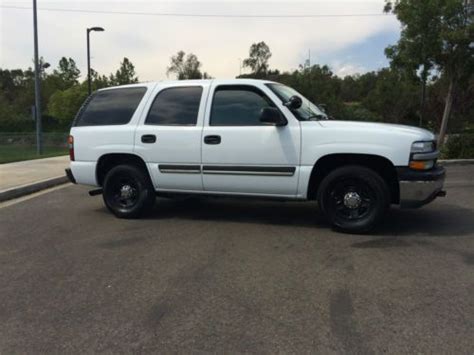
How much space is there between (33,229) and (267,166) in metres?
3.26

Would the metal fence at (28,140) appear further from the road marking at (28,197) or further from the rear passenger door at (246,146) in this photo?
the rear passenger door at (246,146)

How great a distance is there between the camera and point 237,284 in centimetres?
453

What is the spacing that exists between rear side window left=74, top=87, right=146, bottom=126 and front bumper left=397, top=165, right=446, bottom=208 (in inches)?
148

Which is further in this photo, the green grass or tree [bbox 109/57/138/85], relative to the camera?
tree [bbox 109/57/138/85]

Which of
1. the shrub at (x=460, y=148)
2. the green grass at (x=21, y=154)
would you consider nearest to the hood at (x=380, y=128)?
the shrub at (x=460, y=148)

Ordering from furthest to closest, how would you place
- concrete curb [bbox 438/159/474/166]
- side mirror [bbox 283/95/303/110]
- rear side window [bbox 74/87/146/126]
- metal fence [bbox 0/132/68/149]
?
1. metal fence [bbox 0/132/68/149]
2. concrete curb [bbox 438/159/474/166]
3. rear side window [bbox 74/87/146/126]
4. side mirror [bbox 283/95/303/110]

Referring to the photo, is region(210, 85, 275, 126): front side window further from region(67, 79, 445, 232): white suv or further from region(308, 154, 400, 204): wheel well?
region(308, 154, 400, 204): wheel well

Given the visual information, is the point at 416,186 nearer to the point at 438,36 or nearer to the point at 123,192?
the point at 123,192

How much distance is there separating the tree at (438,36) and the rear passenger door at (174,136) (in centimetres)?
1077

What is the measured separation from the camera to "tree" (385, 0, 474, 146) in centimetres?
1512

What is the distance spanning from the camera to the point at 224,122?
668cm

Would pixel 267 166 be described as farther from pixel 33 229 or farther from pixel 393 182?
pixel 33 229

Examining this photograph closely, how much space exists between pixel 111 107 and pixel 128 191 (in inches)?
49.3

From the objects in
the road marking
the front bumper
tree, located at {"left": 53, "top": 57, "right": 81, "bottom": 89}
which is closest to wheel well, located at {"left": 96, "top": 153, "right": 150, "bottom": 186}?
the road marking
